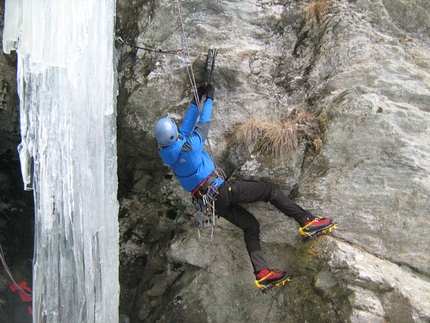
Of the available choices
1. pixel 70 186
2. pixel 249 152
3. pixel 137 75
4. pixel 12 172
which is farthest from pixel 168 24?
pixel 12 172

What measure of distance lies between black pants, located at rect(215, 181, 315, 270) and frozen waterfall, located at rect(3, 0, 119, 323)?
1.64m

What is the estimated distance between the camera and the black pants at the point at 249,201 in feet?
17.5

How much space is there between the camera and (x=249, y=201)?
5.55 meters

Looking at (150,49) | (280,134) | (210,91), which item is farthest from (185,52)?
(280,134)

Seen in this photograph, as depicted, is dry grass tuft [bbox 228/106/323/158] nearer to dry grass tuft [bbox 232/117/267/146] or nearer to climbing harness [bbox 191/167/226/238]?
dry grass tuft [bbox 232/117/267/146]

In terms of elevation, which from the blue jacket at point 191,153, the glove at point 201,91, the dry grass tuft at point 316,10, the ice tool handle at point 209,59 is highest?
the dry grass tuft at point 316,10

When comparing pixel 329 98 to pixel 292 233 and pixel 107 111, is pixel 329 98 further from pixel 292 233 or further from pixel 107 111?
pixel 107 111

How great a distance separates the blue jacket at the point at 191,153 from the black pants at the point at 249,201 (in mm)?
218

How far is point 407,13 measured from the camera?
256 inches

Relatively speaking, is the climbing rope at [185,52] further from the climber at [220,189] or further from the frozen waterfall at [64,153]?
the frozen waterfall at [64,153]

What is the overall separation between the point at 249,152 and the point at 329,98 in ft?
4.61

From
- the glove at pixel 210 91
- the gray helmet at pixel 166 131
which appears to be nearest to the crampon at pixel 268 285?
the gray helmet at pixel 166 131

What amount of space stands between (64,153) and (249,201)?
247 cm

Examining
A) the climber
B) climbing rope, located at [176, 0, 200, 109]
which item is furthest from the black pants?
climbing rope, located at [176, 0, 200, 109]
